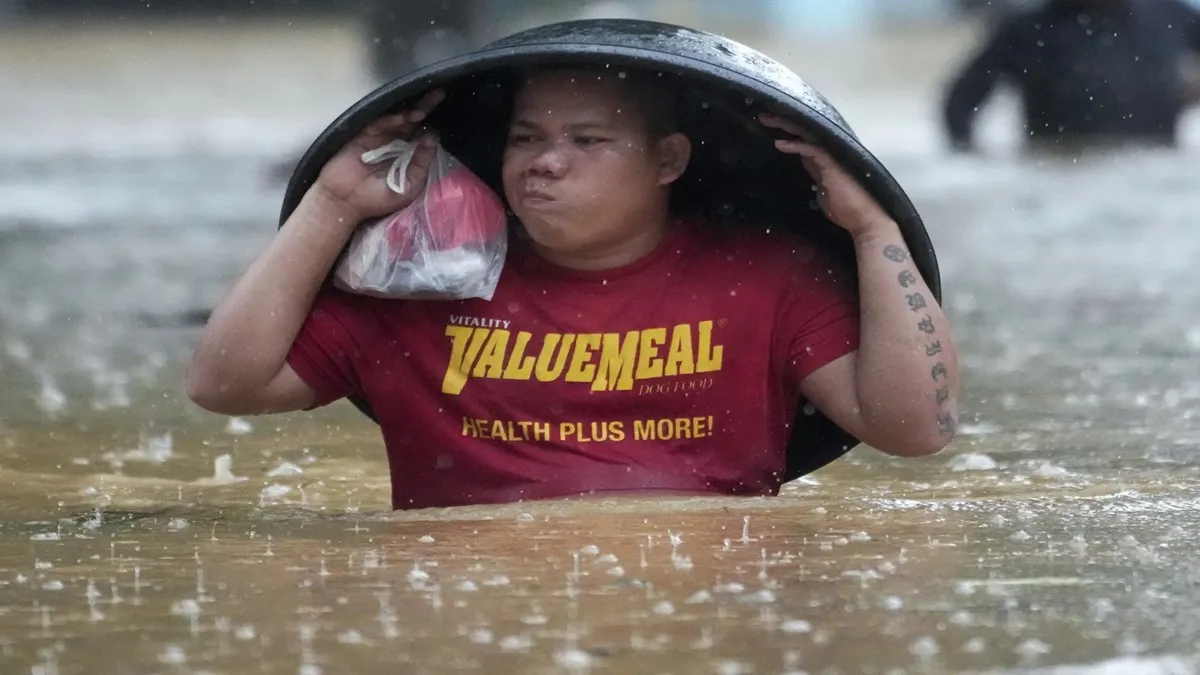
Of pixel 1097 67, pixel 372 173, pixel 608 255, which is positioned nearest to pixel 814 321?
pixel 608 255

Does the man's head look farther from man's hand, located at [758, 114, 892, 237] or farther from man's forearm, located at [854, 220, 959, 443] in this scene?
man's forearm, located at [854, 220, 959, 443]

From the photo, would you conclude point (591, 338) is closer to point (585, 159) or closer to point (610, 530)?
point (585, 159)

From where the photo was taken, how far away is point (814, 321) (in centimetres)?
319

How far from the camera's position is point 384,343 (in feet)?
10.6

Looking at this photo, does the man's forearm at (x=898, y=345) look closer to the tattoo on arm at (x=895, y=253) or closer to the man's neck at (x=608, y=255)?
the tattoo on arm at (x=895, y=253)

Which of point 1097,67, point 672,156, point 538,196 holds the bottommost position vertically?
point 538,196

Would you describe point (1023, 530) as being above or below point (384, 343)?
below

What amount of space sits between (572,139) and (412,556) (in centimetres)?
92

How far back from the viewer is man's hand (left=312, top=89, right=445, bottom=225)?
3.10 m

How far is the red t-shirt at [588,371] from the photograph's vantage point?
3168 mm

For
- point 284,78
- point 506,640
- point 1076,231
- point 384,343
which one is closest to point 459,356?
point 384,343

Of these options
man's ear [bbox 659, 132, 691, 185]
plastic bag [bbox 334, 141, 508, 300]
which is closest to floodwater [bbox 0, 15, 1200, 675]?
plastic bag [bbox 334, 141, 508, 300]

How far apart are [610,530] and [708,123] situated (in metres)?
1.12

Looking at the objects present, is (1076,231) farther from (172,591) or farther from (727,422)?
(172,591)
